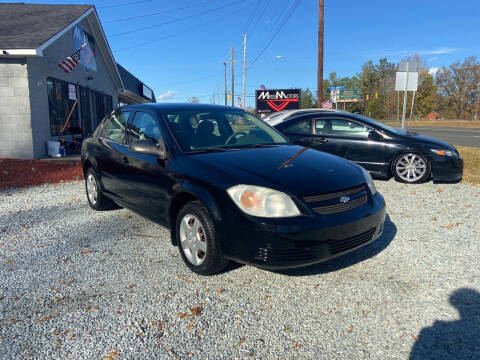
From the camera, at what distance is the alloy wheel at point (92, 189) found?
546cm

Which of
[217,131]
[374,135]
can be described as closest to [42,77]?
[217,131]

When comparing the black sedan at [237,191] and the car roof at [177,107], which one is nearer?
the black sedan at [237,191]

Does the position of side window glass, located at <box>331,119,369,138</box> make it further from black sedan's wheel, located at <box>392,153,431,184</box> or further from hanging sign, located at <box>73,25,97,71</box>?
hanging sign, located at <box>73,25,97,71</box>

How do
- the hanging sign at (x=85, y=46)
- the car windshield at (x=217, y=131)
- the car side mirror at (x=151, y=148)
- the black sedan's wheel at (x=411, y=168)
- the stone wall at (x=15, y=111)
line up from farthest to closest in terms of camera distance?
the hanging sign at (x=85, y=46) < the stone wall at (x=15, y=111) < the black sedan's wheel at (x=411, y=168) < the car windshield at (x=217, y=131) < the car side mirror at (x=151, y=148)

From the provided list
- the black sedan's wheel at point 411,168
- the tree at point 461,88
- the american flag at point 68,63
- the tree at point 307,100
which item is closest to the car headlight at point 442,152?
the black sedan's wheel at point 411,168

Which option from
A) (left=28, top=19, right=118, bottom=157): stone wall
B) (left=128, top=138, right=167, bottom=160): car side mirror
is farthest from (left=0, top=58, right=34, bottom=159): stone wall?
(left=128, top=138, right=167, bottom=160): car side mirror

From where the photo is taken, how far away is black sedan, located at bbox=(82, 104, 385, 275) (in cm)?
279

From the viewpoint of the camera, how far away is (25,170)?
9.46 meters

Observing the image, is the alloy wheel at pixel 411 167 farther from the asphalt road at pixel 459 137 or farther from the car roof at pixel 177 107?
the asphalt road at pixel 459 137

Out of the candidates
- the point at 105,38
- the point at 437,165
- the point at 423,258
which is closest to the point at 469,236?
the point at 423,258

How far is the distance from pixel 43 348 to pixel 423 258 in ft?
11.5

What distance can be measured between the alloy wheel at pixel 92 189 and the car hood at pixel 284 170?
8.82ft

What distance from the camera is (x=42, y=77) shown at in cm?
1119

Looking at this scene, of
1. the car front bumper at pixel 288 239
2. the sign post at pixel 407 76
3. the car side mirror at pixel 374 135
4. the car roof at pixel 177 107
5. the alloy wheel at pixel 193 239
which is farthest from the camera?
the sign post at pixel 407 76
